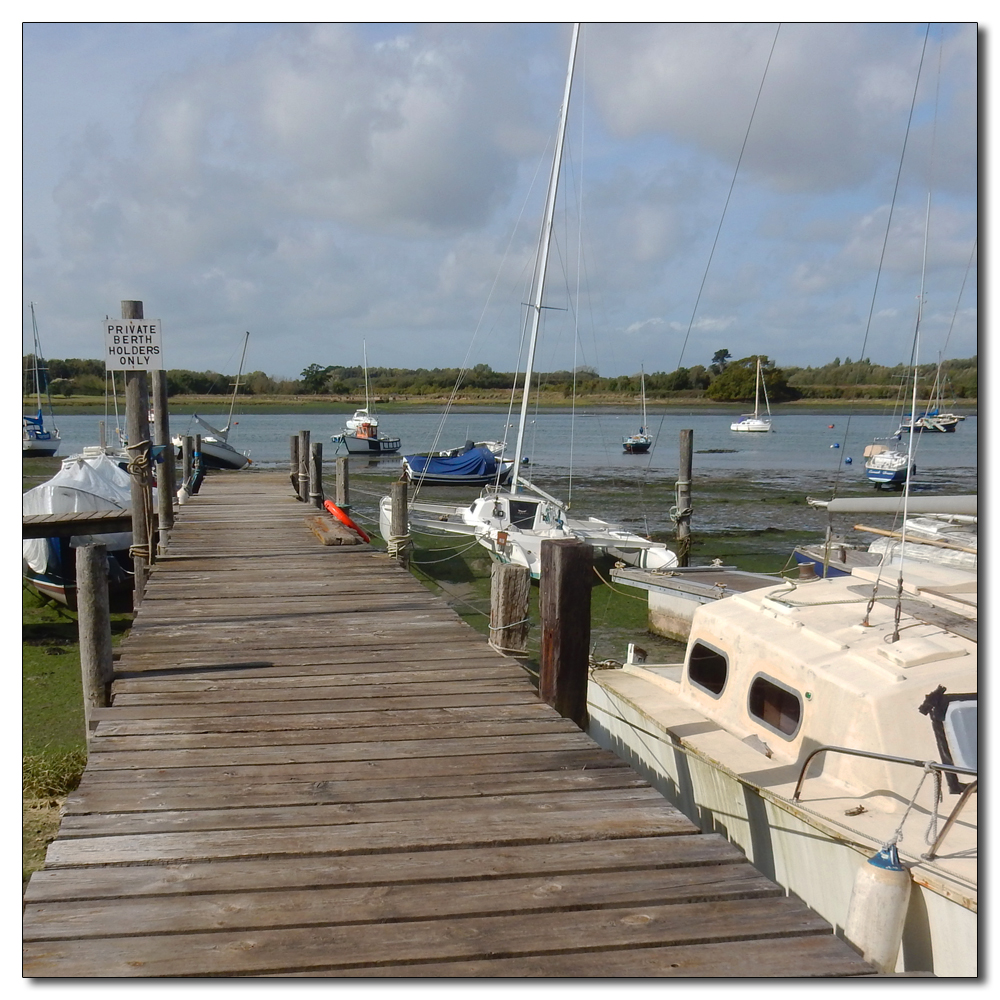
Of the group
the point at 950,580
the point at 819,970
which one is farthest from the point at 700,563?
the point at 819,970

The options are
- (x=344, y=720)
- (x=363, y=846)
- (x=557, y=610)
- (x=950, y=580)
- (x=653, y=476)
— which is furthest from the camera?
(x=653, y=476)

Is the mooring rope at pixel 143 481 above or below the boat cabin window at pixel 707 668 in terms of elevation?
above

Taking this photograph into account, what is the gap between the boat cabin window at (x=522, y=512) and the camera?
18328 millimetres

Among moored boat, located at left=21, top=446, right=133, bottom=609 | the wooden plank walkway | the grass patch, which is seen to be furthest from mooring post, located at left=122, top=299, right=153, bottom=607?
moored boat, located at left=21, top=446, right=133, bottom=609

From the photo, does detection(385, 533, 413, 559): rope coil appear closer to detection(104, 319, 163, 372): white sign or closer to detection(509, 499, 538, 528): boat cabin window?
detection(104, 319, 163, 372): white sign

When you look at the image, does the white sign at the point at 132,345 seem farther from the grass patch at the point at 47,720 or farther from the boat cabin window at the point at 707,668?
the boat cabin window at the point at 707,668

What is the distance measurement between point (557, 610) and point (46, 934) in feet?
9.59

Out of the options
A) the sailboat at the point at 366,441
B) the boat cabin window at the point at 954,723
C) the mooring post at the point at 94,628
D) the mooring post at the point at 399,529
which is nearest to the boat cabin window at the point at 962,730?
the boat cabin window at the point at 954,723

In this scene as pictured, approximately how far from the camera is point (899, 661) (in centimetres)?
514

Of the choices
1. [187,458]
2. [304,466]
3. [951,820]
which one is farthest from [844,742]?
[187,458]

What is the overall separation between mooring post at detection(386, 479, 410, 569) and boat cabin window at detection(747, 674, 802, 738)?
170 inches

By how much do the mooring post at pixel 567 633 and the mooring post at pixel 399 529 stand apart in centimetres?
454

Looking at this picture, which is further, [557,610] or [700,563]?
[700,563]

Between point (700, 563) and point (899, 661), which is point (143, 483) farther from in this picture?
point (700, 563)
